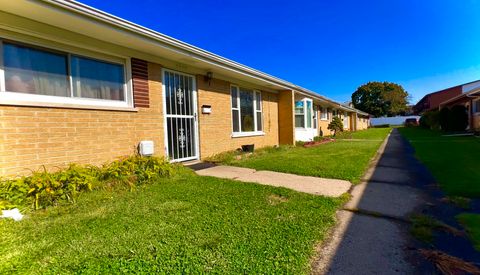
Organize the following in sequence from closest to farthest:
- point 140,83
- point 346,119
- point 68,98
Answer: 1. point 68,98
2. point 140,83
3. point 346,119

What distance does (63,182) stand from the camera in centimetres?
406

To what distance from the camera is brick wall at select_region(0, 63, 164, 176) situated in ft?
13.5

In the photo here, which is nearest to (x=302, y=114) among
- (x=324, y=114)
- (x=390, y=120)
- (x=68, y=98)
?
Answer: (x=324, y=114)

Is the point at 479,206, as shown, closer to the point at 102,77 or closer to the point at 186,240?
the point at 186,240

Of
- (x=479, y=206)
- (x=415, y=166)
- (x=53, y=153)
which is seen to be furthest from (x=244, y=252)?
(x=415, y=166)

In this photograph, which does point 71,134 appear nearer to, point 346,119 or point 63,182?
point 63,182

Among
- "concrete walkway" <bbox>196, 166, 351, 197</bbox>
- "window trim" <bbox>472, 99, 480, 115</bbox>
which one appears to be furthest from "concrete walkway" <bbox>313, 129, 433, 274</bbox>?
"window trim" <bbox>472, 99, 480, 115</bbox>

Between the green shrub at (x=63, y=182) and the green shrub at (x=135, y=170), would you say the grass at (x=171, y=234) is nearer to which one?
the green shrub at (x=63, y=182)

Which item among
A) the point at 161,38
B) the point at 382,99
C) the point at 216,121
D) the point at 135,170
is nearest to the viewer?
the point at 135,170

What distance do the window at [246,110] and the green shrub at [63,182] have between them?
503cm

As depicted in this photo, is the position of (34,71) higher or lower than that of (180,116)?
higher

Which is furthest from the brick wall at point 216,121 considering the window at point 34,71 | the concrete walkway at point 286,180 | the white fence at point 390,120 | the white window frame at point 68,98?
the white fence at point 390,120

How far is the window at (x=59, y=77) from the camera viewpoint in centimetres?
423

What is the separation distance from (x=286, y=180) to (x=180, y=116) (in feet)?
12.3
